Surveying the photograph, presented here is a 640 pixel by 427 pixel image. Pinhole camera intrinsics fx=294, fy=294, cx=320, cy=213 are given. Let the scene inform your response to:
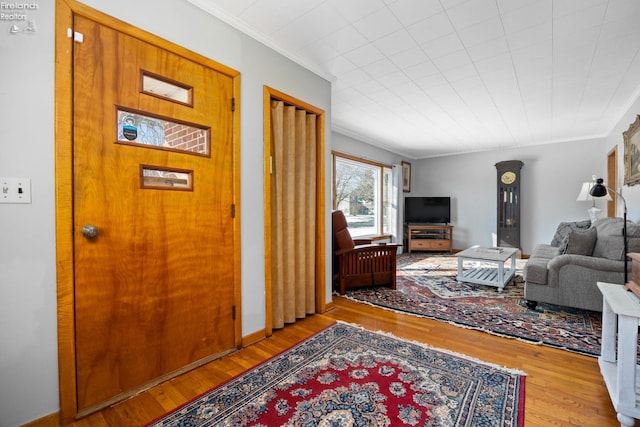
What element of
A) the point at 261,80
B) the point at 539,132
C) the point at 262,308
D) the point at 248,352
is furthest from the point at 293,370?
the point at 539,132

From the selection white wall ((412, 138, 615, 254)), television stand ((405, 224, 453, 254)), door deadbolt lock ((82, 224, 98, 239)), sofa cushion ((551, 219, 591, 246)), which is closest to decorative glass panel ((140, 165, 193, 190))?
door deadbolt lock ((82, 224, 98, 239))

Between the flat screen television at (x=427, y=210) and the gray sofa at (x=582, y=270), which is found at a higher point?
the flat screen television at (x=427, y=210)

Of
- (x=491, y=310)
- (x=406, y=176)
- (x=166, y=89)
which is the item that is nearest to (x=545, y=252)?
(x=491, y=310)

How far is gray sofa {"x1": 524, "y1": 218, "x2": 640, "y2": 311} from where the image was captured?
2.55 meters

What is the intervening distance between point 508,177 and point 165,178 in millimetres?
6507

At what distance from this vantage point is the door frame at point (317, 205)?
2.38 m

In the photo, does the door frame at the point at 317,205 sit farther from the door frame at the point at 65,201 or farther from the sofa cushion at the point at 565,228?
the sofa cushion at the point at 565,228

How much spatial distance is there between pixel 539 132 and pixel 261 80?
512 cm

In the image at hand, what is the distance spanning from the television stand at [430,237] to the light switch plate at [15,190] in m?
6.32

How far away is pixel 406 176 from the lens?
282 inches

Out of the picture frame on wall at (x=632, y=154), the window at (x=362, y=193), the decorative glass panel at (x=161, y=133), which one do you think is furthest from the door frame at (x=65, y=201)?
the picture frame on wall at (x=632, y=154)

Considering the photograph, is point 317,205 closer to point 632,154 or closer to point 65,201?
point 65,201

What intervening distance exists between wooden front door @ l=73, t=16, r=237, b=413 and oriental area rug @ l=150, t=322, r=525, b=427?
0.42 m

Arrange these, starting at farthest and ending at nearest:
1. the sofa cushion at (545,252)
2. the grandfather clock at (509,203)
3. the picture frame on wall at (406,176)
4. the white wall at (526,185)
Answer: the picture frame on wall at (406,176) < the grandfather clock at (509,203) < the white wall at (526,185) < the sofa cushion at (545,252)
